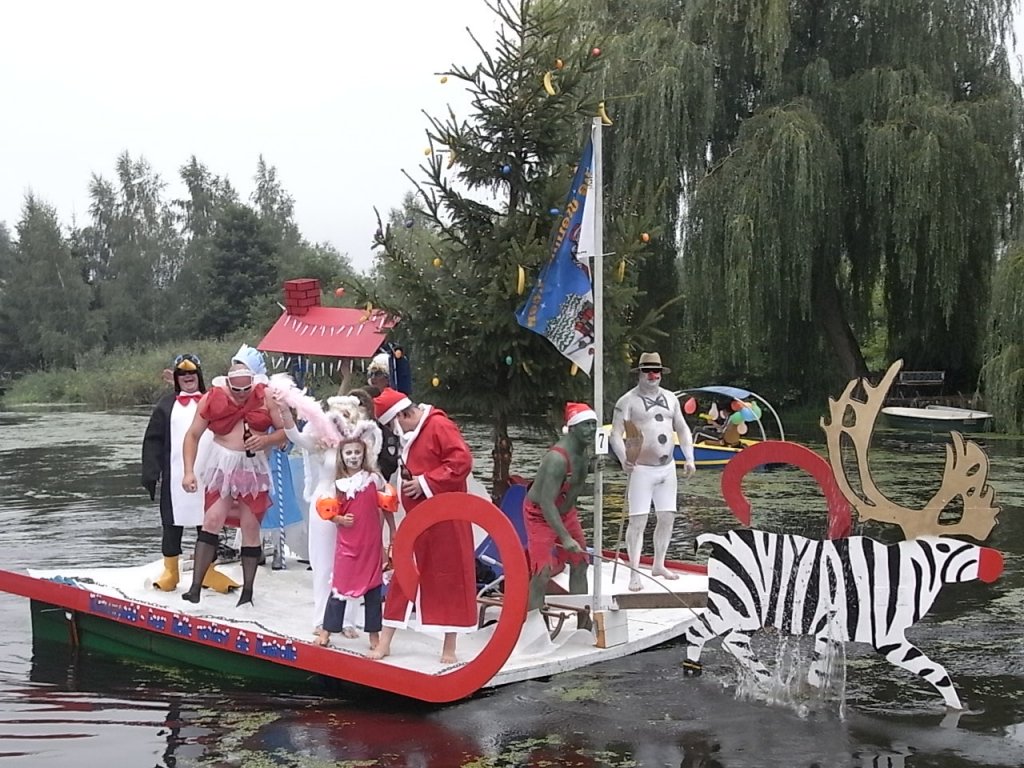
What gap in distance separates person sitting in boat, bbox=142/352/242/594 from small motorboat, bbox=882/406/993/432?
1725 centimetres

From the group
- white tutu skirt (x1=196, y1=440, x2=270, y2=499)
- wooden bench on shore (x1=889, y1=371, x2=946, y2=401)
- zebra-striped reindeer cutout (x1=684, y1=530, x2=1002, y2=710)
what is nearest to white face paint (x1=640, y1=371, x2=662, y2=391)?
zebra-striped reindeer cutout (x1=684, y1=530, x2=1002, y2=710)

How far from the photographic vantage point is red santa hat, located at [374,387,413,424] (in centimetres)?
640

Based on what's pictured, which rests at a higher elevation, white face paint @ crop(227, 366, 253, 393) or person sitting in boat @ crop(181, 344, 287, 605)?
white face paint @ crop(227, 366, 253, 393)

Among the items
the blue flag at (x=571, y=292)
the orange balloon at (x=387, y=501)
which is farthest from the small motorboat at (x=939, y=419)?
the orange balloon at (x=387, y=501)

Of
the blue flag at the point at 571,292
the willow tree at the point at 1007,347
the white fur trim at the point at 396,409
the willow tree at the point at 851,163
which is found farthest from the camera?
the willow tree at the point at 851,163

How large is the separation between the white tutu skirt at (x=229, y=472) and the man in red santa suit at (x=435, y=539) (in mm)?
1131

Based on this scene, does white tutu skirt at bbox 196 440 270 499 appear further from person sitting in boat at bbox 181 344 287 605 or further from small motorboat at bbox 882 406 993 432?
small motorboat at bbox 882 406 993 432

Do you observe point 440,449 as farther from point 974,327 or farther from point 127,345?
point 127,345

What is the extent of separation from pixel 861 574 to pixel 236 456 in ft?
12.3

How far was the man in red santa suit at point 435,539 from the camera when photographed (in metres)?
6.07

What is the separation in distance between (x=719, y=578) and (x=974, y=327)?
1850 cm

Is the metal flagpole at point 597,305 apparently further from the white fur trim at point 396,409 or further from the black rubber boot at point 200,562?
the black rubber boot at point 200,562

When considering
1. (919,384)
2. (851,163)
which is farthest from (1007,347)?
(919,384)

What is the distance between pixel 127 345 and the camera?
59.8 m
